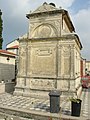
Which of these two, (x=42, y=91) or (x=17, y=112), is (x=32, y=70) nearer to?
(x=42, y=91)

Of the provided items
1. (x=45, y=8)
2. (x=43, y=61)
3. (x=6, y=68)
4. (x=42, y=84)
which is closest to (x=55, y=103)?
(x=42, y=84)

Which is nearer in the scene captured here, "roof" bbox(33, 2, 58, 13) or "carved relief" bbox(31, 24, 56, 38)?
"carved relief" bbox(31, 24, 56, 38)

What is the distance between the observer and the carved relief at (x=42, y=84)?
1370cm

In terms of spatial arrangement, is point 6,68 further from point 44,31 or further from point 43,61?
point 44,31

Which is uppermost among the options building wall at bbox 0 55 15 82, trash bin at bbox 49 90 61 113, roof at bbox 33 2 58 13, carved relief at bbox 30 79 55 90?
roof at bbox 33 2 58 13

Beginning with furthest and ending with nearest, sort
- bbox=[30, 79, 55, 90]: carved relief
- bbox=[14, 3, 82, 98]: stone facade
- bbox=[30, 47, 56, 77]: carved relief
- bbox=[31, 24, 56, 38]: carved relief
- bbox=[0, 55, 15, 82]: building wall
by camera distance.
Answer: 1. bbox=[0, 55, 15, 82]: building wall
2. bbox=[31, 24, 56, 38]: carved relief
3. bbox=[30, 47, 56, 77]: carved relief
4. bbox=[30, 79, 55, 90]: carved relief
5. bbox=[14, 3, 82, 98]: stone facade

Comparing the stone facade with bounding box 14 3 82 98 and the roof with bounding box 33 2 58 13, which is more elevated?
the roof with bounding box 33 2 58 13

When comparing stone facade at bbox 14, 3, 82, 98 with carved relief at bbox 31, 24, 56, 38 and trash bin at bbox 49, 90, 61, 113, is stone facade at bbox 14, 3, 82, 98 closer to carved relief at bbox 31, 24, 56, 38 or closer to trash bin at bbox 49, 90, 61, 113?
carved relief at bbox 31, 24, 56, 38

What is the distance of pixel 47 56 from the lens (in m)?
14.0

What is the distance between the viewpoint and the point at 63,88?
13.2 metres

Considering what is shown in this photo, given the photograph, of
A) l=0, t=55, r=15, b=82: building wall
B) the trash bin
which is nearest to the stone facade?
the trash bin

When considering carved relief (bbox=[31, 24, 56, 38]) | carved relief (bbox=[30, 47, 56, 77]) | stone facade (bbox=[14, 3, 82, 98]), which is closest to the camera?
stone facade (bbox=[14, 3, 82, 98])

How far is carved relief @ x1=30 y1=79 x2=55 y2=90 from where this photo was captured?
44.9 ft

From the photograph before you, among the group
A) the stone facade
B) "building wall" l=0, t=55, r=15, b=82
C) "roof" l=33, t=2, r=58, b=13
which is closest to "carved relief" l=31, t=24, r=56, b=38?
the stone facade
